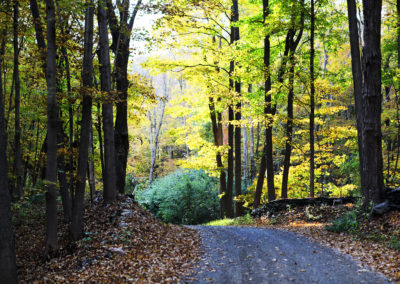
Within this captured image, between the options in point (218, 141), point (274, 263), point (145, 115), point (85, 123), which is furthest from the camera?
point (218, 141)

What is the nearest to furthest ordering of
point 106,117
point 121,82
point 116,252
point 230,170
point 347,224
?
point 116,252 < point 347,224 < point 106,117 < point 121,82 < point 230,170

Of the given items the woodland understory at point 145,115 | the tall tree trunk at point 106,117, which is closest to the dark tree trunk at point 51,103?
the woodland understory at point 145,115

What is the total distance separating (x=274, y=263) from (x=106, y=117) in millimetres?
6800

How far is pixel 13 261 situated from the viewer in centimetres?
587

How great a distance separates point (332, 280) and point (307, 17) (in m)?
11.4

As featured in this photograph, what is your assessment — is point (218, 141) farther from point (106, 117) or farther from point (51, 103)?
point (51, 103)

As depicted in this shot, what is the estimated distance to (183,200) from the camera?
68.5 ft

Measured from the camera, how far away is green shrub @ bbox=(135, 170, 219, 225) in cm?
2075

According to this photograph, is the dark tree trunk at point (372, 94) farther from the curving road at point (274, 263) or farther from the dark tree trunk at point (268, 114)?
the dark tree trunk at point (268, 114)

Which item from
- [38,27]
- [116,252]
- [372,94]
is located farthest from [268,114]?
[38,27]

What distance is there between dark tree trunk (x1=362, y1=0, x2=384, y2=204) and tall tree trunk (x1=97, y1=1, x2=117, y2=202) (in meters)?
7.65

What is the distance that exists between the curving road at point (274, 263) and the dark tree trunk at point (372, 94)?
2.65m

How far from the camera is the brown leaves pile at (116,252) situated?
6.60m

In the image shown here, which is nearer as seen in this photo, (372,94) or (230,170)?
(372,94)
